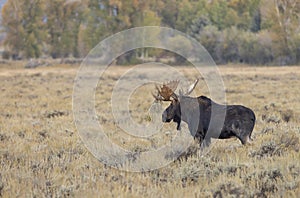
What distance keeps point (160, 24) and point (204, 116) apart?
52475mm

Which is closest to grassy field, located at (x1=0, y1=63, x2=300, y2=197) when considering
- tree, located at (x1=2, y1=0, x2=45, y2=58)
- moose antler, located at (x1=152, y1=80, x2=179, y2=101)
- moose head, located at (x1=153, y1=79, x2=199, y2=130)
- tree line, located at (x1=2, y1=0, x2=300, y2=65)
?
moose head, located at (x1=153, y1=79, x2=199, y2=130)

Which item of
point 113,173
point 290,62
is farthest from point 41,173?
point 290,62

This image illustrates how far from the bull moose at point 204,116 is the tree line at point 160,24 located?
40177mm

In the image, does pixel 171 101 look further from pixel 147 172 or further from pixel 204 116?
pixel 147 172

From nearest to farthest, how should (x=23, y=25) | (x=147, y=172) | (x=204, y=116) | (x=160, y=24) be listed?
1. (x=147, y=172)
2. (x=204, y=116)
3. (x=23, y=25)
4. (x=160, y=24)

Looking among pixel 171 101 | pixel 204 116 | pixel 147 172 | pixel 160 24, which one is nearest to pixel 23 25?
pixel 160 24

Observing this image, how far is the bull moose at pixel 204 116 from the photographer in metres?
7.37

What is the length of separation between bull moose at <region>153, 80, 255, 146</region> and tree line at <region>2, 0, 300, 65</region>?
4018cm

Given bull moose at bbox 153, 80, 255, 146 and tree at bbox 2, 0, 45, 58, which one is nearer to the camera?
bull moose at bbox 153, 80, 255, 146

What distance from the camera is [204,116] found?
7633mm

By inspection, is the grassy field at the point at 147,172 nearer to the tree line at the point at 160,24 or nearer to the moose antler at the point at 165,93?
the moose antler at the point at 165,93

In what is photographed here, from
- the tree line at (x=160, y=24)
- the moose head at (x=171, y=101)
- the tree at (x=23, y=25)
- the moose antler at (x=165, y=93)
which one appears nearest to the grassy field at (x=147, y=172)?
the moose head at (x=171, y=101)

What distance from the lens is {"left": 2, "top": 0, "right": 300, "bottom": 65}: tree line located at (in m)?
47.0

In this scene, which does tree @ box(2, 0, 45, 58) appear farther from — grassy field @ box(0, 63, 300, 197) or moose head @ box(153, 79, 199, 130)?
moose head @ box(153, 79, 199, 130)
